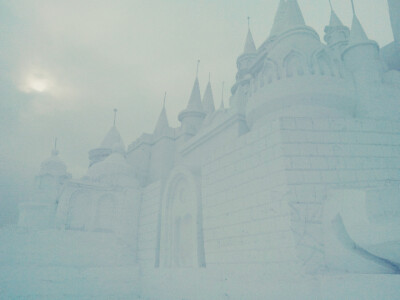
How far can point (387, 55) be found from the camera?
496 inches

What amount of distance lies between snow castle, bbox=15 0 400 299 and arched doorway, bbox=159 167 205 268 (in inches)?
1.5

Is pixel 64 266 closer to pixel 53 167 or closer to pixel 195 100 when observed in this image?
pixel 53 167

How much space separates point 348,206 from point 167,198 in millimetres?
6882

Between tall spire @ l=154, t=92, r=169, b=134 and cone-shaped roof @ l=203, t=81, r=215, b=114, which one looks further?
cone-shaped roof @ l=203, t=81, r=215, b=114

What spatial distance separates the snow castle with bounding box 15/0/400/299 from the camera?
5.20m

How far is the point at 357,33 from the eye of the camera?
396 inches

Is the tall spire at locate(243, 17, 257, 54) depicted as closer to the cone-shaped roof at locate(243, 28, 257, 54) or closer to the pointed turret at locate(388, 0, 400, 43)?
the cone-shaped roof at locate(243, 28, 257, 54)

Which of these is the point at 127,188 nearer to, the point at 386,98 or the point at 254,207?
the point at 254,207

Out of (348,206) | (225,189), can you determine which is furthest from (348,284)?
(225,189)

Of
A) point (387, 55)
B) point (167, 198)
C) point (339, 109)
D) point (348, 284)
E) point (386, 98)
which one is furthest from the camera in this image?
point (387, 55)

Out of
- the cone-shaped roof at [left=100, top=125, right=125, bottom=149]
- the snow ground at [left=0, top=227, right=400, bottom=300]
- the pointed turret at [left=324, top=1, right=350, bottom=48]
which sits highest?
the pointed turret at [left=324, top=1, right=350, bottom=48]

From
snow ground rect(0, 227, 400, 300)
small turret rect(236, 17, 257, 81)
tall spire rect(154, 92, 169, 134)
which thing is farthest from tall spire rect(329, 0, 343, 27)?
snow ground rect(0, 227, 400, 300)

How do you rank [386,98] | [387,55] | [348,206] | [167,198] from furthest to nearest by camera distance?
[387,55]
[167,198]
[386,98]
[348,206]

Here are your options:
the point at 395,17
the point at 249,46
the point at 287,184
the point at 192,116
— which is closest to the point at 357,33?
the point at 395,17
